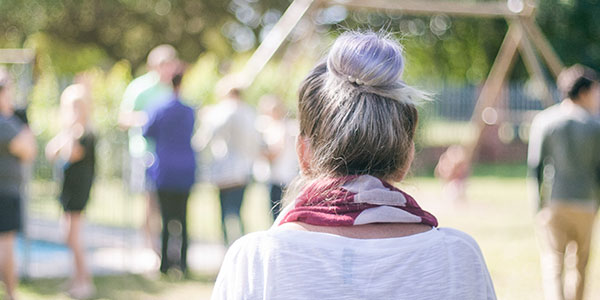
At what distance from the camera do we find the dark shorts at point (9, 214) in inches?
196

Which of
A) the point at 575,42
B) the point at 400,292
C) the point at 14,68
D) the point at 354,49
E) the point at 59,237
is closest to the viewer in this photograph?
the point at 400,292

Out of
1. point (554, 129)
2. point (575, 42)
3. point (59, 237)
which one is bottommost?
point (59, 237)

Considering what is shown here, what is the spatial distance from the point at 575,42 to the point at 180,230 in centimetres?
1919

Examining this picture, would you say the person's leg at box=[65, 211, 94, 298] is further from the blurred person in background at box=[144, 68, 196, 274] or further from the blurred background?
the blurred person in background at box=[144, 68, 196, 274]

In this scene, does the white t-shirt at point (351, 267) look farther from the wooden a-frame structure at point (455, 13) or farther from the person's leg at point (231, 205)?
the wooden a-frame structure at point (455, 13)

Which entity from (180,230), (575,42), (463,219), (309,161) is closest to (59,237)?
(180,230)

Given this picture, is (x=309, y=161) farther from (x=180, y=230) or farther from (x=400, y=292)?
(x=180, y=230)

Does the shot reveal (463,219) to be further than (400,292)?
Yes

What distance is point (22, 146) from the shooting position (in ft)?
16.4

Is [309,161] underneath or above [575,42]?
underneath

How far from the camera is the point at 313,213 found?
157 centimetres

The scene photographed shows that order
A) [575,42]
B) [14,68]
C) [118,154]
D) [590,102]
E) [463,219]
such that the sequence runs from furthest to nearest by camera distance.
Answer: [575,42], [118,154], [463,219], [14,68], [590,102]

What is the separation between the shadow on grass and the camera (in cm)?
611

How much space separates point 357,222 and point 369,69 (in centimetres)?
35
